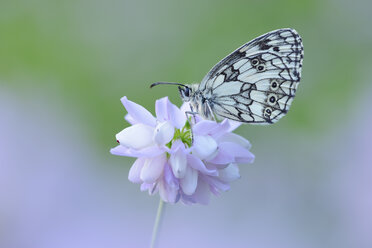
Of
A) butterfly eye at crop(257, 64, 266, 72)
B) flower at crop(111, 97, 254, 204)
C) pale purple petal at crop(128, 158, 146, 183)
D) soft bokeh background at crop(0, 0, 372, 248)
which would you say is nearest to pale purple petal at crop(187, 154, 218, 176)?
flower at crop(111, 97, 254, 204)

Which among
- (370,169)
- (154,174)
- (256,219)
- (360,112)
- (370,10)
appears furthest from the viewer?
(370,10)

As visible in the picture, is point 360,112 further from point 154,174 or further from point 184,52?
point 154,174

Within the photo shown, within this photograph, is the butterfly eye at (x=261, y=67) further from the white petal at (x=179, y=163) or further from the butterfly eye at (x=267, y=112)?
the white petal at (x=179, y=163)

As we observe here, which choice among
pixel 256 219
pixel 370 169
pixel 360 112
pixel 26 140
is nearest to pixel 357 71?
pixel 360 112

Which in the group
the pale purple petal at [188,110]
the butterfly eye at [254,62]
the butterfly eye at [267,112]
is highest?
the butterfly eye at [254,62]

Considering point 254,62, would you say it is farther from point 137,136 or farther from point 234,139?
point 137,136

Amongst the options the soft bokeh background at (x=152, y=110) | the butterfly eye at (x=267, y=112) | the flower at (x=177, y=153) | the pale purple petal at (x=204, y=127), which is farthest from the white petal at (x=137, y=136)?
the soft bokeh background at (x=152, y=110)

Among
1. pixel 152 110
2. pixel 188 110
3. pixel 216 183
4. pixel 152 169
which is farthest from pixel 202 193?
pixel 152 110
